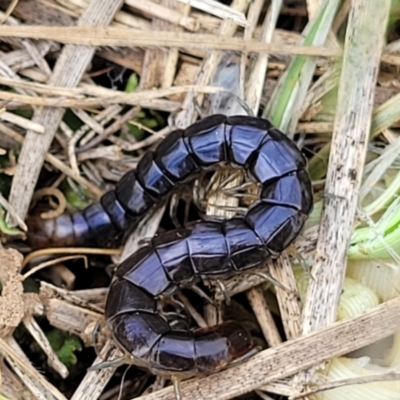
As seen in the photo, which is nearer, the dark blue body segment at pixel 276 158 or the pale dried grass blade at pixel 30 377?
the pale dried grass blade at pixel 30 377

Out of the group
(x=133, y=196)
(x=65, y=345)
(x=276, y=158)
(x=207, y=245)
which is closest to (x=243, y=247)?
(x=207, y=245)

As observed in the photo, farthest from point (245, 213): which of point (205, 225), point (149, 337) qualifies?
point (149, 337)

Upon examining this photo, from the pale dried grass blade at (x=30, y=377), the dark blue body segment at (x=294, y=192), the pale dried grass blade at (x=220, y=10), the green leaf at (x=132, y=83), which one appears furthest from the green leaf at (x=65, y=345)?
the pale dried grass blade at (x=220, y=10)

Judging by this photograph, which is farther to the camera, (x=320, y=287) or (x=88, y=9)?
(x=88, y=9)

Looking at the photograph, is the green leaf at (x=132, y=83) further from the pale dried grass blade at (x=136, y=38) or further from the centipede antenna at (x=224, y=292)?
the centipede antenna at (x=224, y=292)

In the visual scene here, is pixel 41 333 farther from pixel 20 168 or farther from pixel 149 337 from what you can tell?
pixel 20 168

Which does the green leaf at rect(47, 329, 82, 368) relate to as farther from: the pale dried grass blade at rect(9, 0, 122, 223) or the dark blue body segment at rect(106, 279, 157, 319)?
the pale dried grass blade at rect(9, 0, 122, 223)

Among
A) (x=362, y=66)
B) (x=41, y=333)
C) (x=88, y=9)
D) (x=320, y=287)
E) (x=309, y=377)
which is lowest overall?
(x=41, y=333)

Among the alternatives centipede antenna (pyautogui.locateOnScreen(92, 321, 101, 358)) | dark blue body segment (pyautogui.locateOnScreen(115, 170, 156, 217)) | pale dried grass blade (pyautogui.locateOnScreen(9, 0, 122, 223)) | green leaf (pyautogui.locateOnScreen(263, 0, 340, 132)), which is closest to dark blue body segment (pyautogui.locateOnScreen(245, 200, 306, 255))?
green leaf (pyautogui.locateOnScreen(263, 0, 340, 132))

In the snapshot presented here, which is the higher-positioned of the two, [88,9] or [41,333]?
[88,9]
